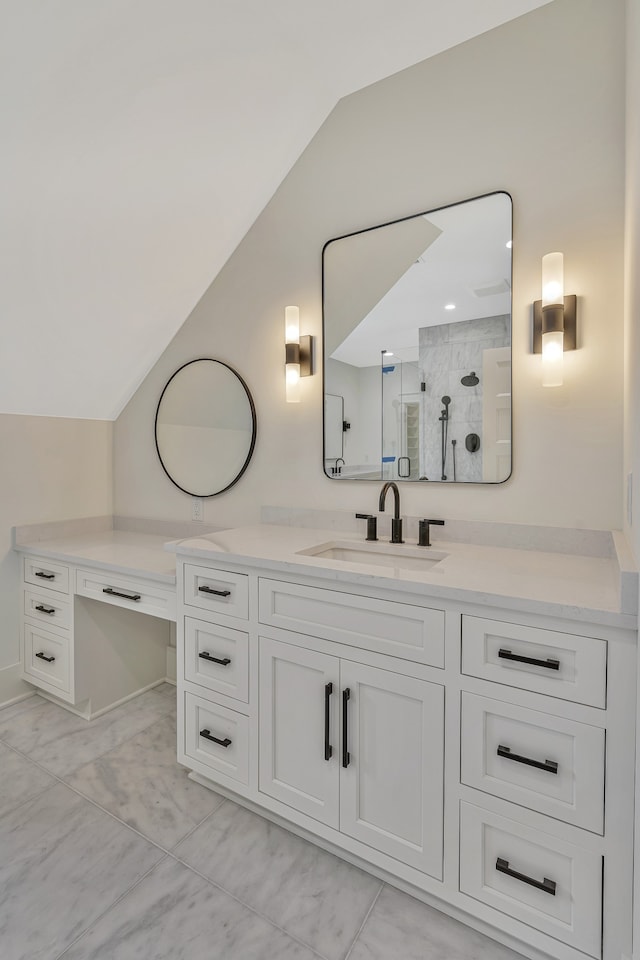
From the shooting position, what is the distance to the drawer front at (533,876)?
1.12 m

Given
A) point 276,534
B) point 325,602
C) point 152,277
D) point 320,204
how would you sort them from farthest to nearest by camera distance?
point 152,277, point 320,204, point 276,534, point 325,602

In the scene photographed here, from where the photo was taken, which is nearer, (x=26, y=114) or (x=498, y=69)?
(x=26, y=114)

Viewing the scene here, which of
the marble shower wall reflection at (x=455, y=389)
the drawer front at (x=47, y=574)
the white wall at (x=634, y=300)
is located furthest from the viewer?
the drawer front at (x=47, y=574)

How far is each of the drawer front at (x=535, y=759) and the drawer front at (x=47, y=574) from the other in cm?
194

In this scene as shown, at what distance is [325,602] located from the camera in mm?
1480

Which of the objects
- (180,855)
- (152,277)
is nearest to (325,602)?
(180,855)

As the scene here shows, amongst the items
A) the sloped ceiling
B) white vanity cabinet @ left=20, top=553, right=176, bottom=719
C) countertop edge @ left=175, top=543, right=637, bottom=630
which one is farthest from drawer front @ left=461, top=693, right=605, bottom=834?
the sloped ceiling

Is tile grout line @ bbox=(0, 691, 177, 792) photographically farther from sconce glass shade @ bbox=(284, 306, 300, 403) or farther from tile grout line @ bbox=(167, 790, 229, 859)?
sconce glass shade @ bbox=(284, 306, 300, 403)

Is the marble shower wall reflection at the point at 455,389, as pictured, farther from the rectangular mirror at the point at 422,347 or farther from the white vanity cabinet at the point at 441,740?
the white vanity cabinet at the point at 441,740

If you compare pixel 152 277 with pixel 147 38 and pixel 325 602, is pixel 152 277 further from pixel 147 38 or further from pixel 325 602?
pixel 325 602

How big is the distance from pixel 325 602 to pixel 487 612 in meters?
0.49

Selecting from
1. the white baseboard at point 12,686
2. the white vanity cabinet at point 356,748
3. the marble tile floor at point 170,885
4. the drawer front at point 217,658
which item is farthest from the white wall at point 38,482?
the white vanity cabinet at point 356,748

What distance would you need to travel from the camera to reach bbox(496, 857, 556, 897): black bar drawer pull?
1.15 metres

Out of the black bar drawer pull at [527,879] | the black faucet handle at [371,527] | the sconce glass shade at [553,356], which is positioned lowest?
the black bar drawer pull at [527,879]
